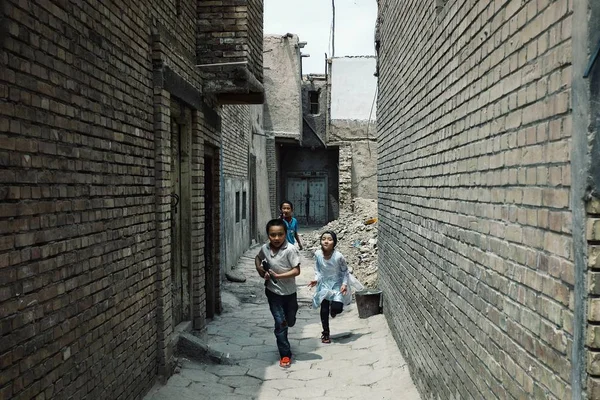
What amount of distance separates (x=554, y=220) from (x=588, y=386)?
0.60 m

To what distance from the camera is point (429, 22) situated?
454cm

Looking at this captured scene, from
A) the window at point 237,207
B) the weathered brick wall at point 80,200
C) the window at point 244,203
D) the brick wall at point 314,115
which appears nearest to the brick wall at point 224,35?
the weathered brick wall at point 80,200

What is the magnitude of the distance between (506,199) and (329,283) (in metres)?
5.00

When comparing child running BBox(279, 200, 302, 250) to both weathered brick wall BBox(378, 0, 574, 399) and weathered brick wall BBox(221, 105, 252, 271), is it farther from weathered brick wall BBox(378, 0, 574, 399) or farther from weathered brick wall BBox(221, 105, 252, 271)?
weathered brick wall BBox(378, 0, 574, 399)

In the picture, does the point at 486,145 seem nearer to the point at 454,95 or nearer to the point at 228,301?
the point at 454,95

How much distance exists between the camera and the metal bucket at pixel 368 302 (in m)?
8.43

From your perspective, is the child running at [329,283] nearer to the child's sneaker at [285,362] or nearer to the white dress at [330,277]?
the white dress at [330,277]

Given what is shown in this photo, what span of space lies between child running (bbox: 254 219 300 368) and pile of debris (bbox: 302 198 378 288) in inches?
168

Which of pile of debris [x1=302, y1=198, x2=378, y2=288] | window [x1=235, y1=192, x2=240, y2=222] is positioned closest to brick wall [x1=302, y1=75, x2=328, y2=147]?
pile of debris [x1=302, y1=198, x2=378, y2=288]

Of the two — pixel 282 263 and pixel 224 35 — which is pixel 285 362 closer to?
pixel 282 263

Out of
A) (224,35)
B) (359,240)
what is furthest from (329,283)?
(359,240)

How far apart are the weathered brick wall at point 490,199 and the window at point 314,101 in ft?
67.6

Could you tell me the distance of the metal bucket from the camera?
8430mm

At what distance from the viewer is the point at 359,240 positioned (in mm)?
16094
